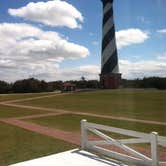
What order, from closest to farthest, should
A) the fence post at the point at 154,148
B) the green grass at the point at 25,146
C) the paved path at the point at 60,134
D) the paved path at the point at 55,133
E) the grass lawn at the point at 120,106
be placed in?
1. the fence post at the point at 154,148
2. the green grass at the point at 25,146
3. the paved path at the point at 60,134
4. the paved path at the point at 55,133
5. the grass lawn at the point at 120,106

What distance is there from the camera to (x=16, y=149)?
29.3ft

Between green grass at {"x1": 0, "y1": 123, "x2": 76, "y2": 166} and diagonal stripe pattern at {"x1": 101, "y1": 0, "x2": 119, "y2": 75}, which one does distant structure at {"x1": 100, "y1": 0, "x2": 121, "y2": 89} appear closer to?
diagonal stripe pattern at {"x1": 101, "y1": 0, "x2": 119, "y2": 75}

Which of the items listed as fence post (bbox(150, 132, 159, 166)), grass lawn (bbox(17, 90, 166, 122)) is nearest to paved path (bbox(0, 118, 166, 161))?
fence post (bbox(150, 132, 159, 166))

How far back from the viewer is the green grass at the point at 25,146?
26.3ft

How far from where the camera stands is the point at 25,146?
9.28m

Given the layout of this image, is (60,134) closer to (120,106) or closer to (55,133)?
(55,133)

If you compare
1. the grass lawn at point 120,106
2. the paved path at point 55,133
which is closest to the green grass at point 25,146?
the paved path at point 55,133

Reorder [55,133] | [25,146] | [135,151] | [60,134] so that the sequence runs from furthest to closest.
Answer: [55,133]
[60,134]
[25,146]
[135,151]

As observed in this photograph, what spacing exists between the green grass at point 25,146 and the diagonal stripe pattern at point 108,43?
111ft

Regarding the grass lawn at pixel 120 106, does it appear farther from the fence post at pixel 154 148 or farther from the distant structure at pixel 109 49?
the distant structure at pixel 109 49

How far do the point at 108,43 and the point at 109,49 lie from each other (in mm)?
961

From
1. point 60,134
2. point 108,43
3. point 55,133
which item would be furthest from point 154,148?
point 108,43

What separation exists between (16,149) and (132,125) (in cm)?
675

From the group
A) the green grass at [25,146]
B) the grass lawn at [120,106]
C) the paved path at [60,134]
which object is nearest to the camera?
the green grass at [25,146]
